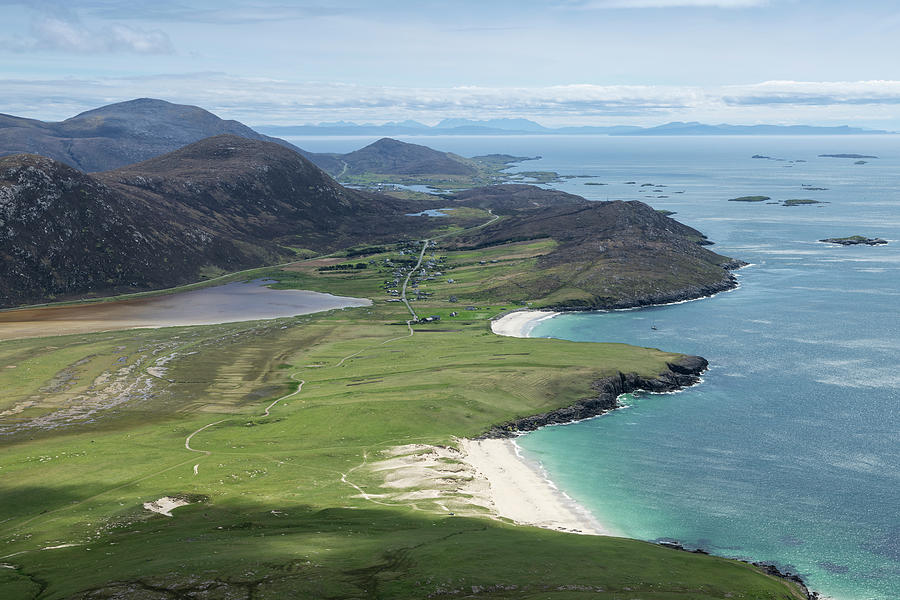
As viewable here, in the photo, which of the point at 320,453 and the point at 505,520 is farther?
the point at 320,453

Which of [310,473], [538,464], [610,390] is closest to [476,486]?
[538,464]

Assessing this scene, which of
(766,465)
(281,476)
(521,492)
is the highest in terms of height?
(281,476)

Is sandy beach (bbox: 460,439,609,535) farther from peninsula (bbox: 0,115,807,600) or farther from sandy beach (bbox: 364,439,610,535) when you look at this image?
peninsula (bbox: 0,115,807,600)

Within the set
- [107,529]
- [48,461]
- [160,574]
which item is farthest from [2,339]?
[160,574]

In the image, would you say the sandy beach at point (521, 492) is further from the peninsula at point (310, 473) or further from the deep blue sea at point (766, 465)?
the deep blue sea at point (766, 465)

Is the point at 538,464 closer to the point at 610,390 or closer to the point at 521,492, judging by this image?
the point at 521,492

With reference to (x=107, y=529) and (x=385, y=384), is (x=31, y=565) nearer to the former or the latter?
(x=107, y=529)

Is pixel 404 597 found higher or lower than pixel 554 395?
higher

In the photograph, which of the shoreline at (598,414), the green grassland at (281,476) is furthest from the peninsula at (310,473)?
the shoreline at (598,414)
